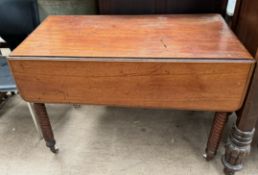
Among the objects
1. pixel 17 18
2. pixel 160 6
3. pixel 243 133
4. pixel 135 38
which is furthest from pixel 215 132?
pixel 17 18

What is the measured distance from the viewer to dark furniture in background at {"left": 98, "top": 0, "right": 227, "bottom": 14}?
144cm

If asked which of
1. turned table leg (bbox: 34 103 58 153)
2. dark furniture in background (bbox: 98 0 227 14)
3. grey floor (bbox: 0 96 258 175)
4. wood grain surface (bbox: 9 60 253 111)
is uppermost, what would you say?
dark furniture in background (bbox: 98 0 227 14)

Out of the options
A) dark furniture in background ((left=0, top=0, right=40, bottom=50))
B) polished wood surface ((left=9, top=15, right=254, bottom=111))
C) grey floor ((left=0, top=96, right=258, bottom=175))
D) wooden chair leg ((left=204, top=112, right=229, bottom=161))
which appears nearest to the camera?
polished wood surface ((left=9, top=15, right=254, bottom=111))

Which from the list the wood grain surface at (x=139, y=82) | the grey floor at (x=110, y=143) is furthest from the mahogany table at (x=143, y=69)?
the grey floor at (x=110, y=143)

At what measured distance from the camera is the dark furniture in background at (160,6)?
1436mm

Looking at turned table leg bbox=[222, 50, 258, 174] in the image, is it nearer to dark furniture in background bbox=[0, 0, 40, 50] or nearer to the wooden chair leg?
the wooden chair leg

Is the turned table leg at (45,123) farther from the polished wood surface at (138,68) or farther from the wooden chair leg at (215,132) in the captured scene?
the wooden chair leg at (215,132)

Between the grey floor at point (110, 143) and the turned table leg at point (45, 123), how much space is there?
0.10m

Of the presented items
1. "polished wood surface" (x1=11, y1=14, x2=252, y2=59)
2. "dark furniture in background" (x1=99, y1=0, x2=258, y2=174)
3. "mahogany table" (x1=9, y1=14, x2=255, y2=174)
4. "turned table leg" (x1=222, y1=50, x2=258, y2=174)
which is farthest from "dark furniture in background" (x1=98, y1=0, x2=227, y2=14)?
"turned table leg" (x1=222, y1=50, x2=258, y2=174)

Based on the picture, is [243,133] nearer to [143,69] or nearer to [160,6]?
[143,69]

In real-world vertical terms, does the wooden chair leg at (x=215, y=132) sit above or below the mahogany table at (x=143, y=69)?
below

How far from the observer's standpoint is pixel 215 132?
118 centimetres

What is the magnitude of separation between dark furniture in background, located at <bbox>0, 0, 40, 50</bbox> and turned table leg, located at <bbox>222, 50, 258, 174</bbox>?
48.2 inches

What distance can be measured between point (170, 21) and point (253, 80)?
498 mm
